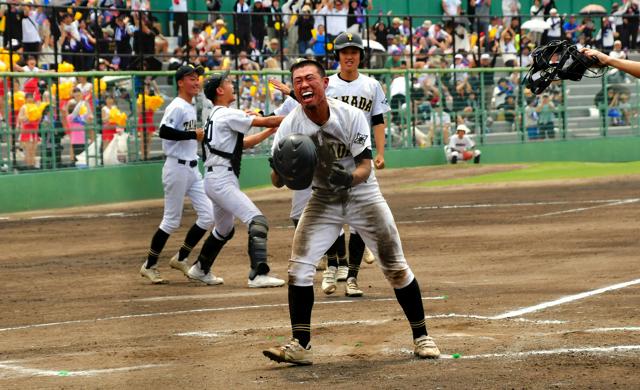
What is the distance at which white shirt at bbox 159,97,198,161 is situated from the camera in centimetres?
1433

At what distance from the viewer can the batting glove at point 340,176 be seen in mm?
8867

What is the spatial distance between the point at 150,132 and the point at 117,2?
183 inches

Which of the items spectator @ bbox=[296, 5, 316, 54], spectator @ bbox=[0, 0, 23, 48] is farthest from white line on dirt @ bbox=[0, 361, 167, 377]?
spectator @ bbox=[296, 5, 316, 54]

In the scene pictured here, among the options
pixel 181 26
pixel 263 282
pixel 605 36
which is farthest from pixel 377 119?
pixel 605 36

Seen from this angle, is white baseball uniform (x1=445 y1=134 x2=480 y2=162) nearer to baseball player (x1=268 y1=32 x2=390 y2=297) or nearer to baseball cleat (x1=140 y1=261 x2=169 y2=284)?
baseball cleat (x1=140 y1=261 x2=169 y2=284)

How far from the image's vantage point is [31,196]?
24875 mm

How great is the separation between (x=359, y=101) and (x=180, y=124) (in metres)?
2.33

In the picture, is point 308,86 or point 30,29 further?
point 30,29

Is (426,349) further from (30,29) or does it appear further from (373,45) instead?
(373,45)

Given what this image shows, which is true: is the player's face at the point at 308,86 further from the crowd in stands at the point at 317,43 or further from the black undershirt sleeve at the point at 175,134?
the crowd in stands at the point at 317,43

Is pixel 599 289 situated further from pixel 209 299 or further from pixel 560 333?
pixel 209 299

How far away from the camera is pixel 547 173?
2955cm

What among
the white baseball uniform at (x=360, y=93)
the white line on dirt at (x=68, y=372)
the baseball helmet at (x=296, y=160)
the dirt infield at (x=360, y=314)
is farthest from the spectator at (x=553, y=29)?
the white line on dirt at (x=68, y=372)

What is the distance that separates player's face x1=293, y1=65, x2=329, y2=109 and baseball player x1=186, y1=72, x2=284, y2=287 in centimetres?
424
